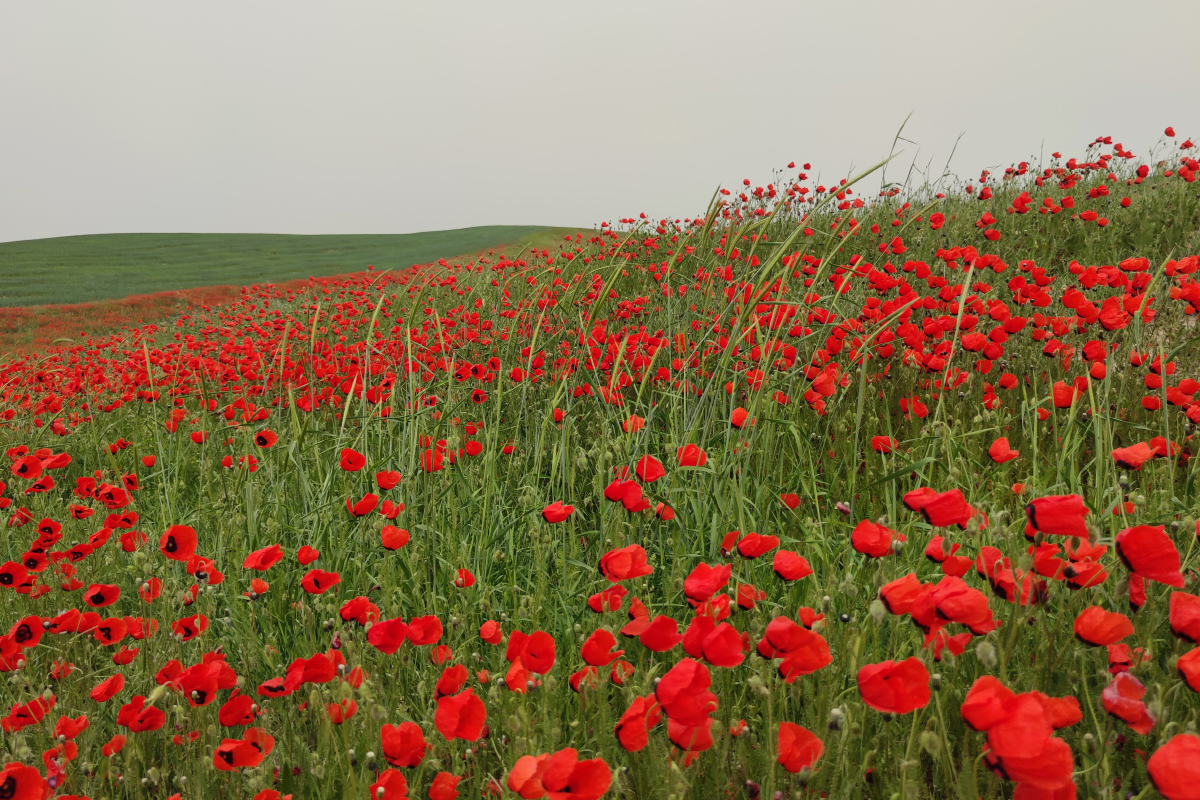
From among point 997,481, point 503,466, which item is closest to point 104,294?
point 503,466

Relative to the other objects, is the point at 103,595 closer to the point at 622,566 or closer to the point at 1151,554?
the point at 622,566

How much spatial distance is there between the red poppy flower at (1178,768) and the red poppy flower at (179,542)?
1794mm

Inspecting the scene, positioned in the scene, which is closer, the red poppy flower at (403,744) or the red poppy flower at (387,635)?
the red poppy flower at (403,744)

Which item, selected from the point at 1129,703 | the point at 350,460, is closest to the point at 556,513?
the point at 350,460

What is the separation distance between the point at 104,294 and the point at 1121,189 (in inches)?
1005

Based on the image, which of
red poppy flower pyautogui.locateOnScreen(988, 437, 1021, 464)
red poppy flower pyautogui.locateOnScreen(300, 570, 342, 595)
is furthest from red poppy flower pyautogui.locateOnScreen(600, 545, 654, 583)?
red poppy flower pyautogui.locateOnScreen(988, 437, 1021, 464)

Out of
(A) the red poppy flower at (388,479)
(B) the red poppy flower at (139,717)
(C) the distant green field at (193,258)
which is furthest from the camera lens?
(C) the distant green field at (193,258)

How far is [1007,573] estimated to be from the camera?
110 centimetres

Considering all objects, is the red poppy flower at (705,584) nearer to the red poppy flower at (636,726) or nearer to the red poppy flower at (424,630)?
the red poppy flower at (636,726)

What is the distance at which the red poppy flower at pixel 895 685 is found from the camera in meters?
0.87

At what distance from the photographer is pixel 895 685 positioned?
→ 34.3 inches

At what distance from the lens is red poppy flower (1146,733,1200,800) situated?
2.37 ft

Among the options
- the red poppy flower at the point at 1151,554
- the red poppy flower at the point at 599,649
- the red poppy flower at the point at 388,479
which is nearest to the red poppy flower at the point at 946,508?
the red poppy flower at the point at 1151,554

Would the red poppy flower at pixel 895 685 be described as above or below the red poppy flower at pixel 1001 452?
below
